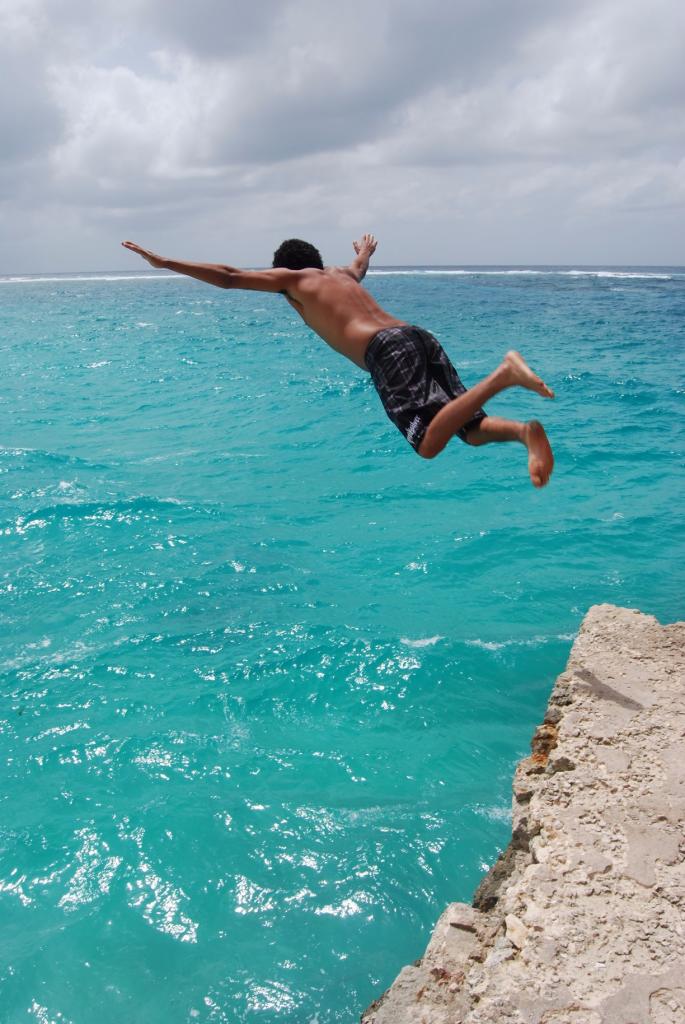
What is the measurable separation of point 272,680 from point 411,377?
3.76 metres

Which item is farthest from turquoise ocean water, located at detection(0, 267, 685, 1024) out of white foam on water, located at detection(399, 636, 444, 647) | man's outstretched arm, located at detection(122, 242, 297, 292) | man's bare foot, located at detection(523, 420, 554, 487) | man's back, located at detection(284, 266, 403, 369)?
man's outstretched arm, located at detection(122, 242, 297, 292)

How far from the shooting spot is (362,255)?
18.7 ft

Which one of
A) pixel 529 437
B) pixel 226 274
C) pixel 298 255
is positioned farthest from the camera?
pixel 298 255

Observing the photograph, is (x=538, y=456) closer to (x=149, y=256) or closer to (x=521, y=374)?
(x=521, y=374)

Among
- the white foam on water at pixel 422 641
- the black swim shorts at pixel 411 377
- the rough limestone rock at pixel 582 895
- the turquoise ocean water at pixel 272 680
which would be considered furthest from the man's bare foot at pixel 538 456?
the white foam on water at pixel 422 641

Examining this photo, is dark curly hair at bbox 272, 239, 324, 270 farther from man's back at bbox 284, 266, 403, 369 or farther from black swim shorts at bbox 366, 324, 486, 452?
black swim shorts at bbox 366, 324, 486, 452

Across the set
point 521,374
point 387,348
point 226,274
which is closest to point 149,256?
point 226,274

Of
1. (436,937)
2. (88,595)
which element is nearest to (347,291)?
(436,937)

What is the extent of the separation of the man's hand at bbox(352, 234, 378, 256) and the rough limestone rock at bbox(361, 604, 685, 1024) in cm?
356

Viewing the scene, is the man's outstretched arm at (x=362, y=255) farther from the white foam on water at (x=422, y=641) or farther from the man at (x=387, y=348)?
the white foam on water at (x=422, y=641)

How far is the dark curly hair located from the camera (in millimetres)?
5160

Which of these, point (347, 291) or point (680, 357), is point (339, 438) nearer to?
point (347, 291)

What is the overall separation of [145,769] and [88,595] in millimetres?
3267

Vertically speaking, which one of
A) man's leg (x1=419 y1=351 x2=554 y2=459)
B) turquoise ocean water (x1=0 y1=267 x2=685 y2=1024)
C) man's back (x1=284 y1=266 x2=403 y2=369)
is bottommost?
turquoise ocean water (x1=0 y1=267 x2=685 y2=1024)
